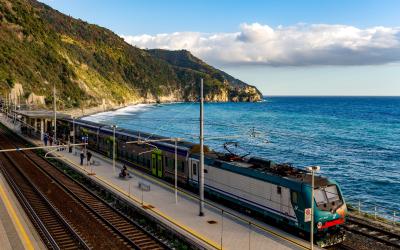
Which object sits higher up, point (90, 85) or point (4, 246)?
point (90, 85)

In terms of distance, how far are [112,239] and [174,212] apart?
4919mm

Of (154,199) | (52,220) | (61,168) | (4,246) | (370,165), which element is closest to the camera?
(4,246)

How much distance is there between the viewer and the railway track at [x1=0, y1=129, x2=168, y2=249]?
68.3 feet

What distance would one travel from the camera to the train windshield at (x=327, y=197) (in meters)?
20.8

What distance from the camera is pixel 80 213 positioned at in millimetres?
25766

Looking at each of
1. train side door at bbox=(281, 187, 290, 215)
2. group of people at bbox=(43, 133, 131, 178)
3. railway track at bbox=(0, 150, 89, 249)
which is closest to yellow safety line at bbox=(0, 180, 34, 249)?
railway track at bbox=(0, 150, 89, 249)

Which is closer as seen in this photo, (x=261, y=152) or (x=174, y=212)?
(x=174, y=212)

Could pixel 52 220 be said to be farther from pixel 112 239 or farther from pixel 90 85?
pixel 90 85

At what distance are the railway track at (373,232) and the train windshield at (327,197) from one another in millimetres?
2793

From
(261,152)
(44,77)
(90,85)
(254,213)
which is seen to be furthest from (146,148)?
(90,85)

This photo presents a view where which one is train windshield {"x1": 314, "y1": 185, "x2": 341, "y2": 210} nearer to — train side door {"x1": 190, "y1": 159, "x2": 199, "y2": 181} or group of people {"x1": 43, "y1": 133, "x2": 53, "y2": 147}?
train side door {"x1": 190, "y1": 159, "x2": 199, "y2": 181}

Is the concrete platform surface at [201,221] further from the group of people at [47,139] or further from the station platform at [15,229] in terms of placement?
the group of people at [47,139]

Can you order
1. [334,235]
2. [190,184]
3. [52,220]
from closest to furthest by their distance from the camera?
[334,235]
[52,220]
[190,184]

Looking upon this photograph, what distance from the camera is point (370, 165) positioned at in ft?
189
